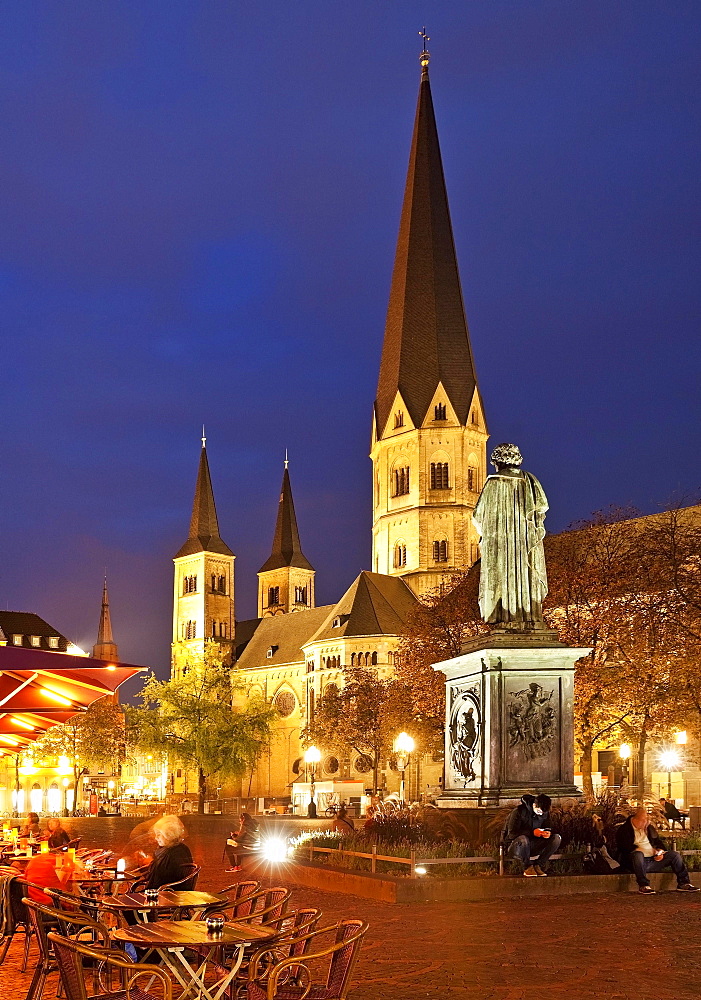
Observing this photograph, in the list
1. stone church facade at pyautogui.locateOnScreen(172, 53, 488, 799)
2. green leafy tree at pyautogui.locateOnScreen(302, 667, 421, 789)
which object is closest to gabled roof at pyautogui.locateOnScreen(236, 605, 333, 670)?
stone church facade at pyautogui.locateOnScreen(172, 53, 488, 799)

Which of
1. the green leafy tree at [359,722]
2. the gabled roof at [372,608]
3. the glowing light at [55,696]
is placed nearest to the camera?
the glowing light at [55,696]

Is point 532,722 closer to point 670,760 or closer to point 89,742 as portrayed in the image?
point 670,760

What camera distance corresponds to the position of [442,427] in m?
108

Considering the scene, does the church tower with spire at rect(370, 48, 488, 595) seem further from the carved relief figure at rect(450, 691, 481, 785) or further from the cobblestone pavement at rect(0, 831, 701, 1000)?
the cobblestone pavement at rect(0, 831, 701, 1000)

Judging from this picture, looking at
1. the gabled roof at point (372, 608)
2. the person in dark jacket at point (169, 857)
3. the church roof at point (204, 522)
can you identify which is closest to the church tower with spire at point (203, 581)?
the church roof at point (204, 522)

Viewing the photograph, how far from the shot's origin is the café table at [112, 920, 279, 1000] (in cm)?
824

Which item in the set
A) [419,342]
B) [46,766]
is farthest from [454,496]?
[46,766]

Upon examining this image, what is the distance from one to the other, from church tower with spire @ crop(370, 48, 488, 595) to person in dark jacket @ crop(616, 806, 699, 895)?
87304 mm

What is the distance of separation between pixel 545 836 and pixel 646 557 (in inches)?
1165

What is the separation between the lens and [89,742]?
253ft

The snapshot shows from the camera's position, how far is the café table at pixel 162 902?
10117 millimetres

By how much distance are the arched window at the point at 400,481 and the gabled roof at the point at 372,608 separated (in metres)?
9.37

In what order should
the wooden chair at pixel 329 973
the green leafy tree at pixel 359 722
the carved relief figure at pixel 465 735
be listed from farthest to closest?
the green leafy tree at pixel 359 722
the carved relief figure at pixel 465 735
the wooden chair at pixel 329 973

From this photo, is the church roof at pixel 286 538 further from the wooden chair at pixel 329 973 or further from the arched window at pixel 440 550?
the wooden chair at pixel 329 973
